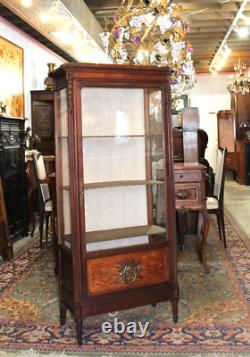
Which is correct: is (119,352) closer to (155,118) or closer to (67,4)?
(155,118)

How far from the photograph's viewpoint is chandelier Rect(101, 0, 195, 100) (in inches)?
152

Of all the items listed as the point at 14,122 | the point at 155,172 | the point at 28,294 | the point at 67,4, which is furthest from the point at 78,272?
the point at 67,4

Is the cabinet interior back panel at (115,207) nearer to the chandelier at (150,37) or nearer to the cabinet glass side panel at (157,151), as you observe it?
the cabinet glass side panel at (157,151)

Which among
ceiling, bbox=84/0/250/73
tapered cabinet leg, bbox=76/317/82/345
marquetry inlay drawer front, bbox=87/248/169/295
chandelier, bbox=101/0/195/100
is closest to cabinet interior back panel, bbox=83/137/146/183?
marquetry inlay drawer front, bbox=87/248/169/295

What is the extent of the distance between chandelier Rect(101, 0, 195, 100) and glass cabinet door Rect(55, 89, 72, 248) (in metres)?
1.80

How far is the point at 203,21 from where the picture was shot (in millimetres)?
7270

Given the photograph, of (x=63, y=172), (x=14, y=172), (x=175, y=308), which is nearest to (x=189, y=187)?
(x=175, y=308)

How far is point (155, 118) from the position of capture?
104 inches

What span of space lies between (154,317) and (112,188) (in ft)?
3.17

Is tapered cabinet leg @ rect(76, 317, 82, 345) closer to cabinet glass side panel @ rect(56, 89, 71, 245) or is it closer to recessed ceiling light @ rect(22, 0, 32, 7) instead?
cabinet glass side panel @ rect(56, 89, 71, 245)

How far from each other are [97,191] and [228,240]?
277 centimetres

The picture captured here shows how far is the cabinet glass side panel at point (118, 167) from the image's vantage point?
2.48m

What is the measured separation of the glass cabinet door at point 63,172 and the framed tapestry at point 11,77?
11.3ft

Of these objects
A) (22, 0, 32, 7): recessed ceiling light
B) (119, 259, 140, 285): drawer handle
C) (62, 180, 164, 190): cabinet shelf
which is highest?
(22, 0, 32, 7): recessed ceiling light
